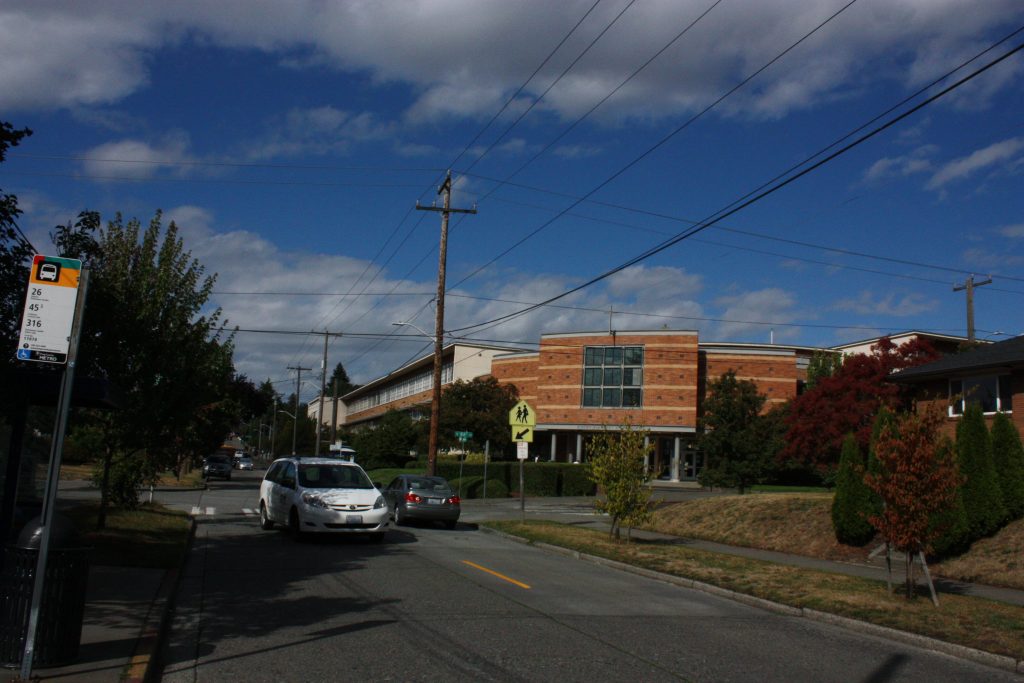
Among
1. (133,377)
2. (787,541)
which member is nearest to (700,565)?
(787,541)

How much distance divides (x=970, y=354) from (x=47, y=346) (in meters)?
24.2

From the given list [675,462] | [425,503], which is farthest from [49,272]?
[675,462]

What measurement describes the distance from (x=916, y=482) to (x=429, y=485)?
47.4ft

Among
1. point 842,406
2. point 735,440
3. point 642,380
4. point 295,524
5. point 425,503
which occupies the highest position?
point 642,380

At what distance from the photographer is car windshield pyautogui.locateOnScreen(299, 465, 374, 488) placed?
58.6 feet

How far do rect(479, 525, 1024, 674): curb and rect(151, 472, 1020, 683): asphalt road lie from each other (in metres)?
0.21

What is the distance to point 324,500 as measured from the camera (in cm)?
1686

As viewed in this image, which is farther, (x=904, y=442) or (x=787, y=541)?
(x=787, y=541)

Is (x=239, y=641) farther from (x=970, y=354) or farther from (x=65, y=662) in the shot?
(x=970, y=354)

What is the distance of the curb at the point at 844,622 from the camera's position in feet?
29.1

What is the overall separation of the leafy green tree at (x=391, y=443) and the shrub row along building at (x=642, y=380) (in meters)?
1.97

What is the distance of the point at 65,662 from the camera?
6691 millimetres

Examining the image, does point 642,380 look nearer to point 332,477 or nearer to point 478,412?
point 478,412

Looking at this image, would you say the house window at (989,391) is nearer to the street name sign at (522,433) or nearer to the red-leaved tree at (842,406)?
the red-leaved tree at (842,406)
